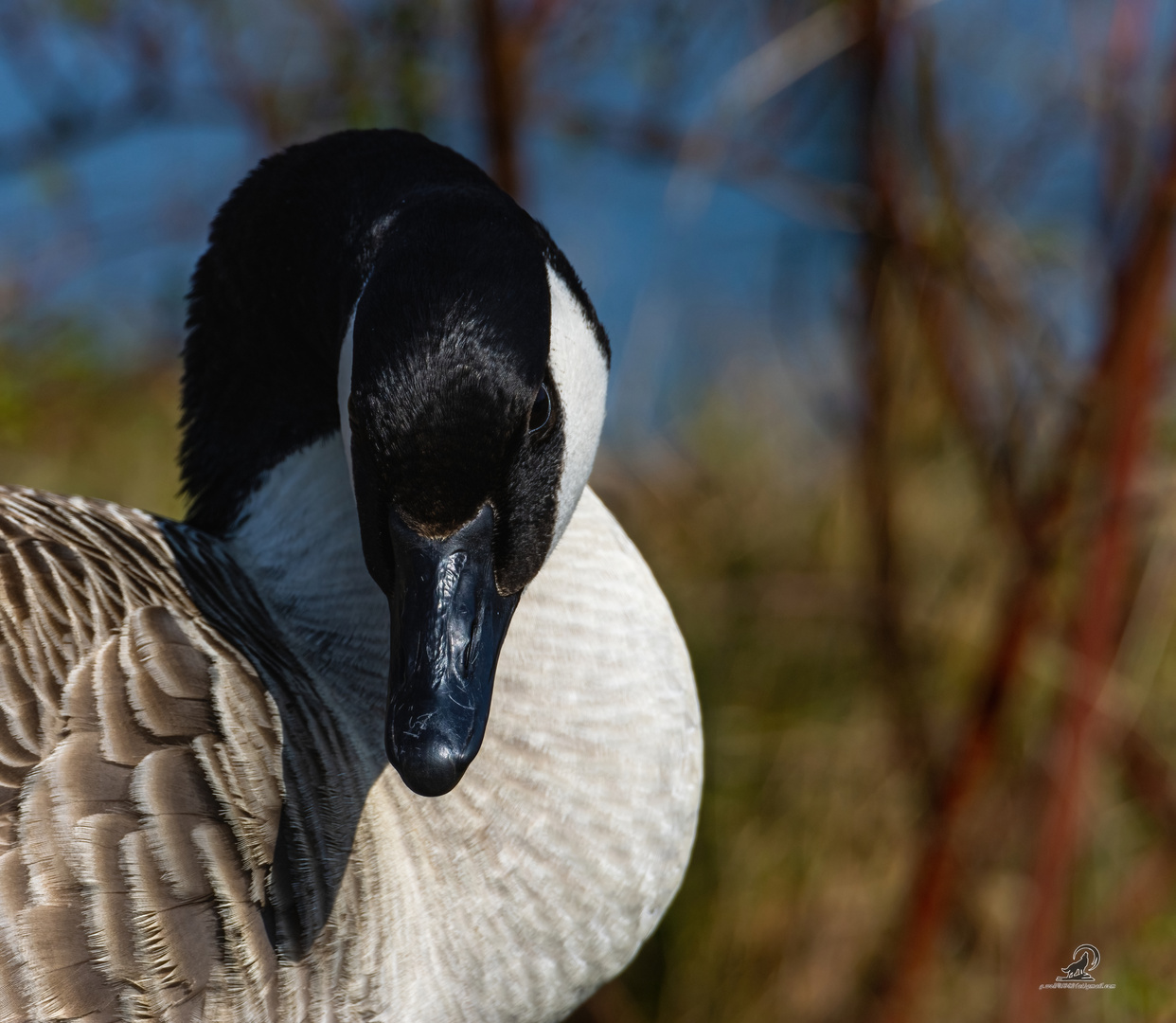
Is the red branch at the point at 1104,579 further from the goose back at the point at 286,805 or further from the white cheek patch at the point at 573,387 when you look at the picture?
the white cheek patch at the point at 573,387

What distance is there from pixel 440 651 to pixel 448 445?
237 mm

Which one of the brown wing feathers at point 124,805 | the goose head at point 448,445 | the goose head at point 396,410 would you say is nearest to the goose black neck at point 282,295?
the goose head at point 396,410

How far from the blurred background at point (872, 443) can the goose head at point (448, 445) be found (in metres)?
1.10

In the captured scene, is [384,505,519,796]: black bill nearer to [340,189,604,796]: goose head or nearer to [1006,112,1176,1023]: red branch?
[340,189,604,796]: goose head

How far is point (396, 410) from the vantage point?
4.17 ft

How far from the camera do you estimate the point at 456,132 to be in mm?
3289

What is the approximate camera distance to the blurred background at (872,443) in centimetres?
231

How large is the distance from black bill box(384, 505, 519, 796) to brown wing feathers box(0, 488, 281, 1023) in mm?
244

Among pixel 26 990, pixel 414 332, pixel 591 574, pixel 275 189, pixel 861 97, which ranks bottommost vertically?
pixel 26 990

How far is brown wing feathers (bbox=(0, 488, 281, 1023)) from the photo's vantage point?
1.30 m

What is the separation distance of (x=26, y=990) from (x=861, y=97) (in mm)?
2149

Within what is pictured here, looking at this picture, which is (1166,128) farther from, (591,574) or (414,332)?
(414,332)

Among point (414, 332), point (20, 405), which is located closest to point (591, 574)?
point (414, 332)

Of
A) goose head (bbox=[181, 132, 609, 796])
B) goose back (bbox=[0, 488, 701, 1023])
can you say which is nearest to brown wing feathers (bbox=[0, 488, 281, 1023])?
goose back (bbox=[0, 488, 701, 1023])
